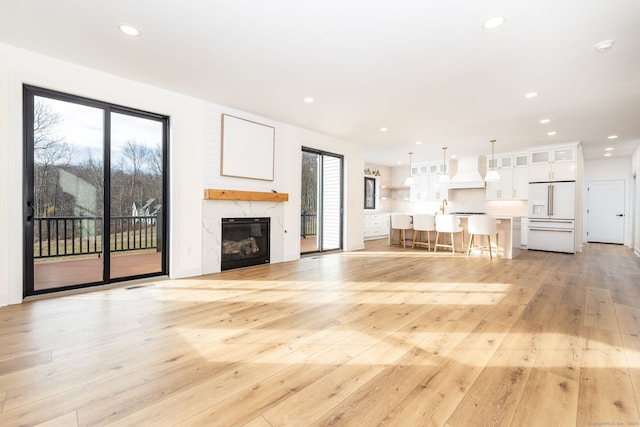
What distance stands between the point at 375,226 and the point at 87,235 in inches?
309

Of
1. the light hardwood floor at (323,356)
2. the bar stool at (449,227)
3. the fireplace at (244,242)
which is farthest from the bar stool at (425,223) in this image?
the fireplace at (244,242)

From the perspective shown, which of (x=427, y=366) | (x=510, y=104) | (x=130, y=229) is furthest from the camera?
(x=510, y=104)

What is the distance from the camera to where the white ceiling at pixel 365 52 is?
2.42 m

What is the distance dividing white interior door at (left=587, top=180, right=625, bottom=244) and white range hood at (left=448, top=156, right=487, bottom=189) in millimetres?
3750

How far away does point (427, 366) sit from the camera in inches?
76.7

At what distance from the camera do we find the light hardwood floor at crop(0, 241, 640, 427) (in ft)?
4.94

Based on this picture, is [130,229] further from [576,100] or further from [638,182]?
[638,182]

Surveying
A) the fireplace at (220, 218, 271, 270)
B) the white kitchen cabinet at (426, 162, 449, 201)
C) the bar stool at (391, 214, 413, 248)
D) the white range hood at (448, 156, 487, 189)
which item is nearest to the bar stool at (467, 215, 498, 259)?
the bar stool at (391, 214, 413, 248)

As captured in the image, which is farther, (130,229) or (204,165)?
(204,165)

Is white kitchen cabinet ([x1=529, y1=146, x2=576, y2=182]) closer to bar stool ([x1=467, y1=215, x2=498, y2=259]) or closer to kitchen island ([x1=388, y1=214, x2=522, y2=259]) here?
kitchen island ([x1=388, y1=214, x2=522, y2=259])

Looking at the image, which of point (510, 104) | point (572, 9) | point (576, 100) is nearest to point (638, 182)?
point (576, 100)

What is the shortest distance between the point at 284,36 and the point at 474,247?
20.1 ft

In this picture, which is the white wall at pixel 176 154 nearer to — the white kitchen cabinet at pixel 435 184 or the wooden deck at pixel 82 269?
the wooden deck at pixel 82 269

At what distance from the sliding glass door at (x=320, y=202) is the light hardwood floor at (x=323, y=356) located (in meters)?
2.88
